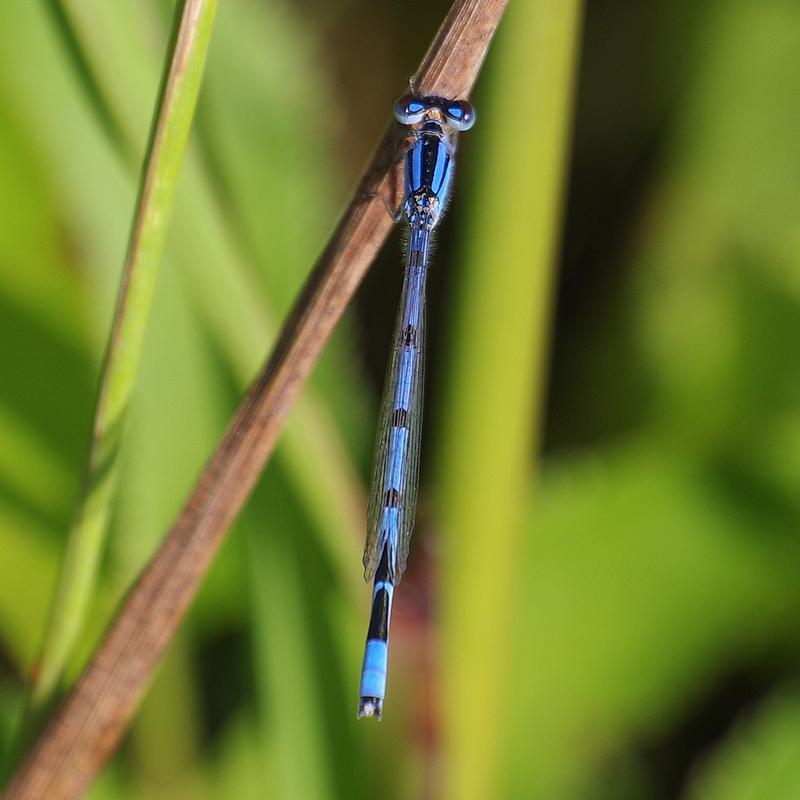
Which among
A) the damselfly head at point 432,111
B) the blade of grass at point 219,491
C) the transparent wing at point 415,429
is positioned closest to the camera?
the blade of grass at point 219,491

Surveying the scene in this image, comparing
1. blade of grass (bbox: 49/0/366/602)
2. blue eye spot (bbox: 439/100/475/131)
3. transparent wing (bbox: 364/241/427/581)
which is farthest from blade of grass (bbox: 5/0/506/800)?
transparent wing (bbox: 364/241/427/581)

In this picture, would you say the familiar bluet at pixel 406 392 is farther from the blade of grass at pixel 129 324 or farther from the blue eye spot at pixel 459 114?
the blade of grass at pixel 129 324

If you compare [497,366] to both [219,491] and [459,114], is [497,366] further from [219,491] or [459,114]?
[219,491]

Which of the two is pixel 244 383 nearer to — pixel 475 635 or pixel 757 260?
pixel 475 635

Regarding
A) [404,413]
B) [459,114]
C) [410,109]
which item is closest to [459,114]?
[459,114]

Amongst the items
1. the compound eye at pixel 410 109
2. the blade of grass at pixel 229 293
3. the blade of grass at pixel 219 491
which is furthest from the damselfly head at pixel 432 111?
the blade of grass at pixel 229 293

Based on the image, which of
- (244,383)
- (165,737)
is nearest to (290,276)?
(244,383)

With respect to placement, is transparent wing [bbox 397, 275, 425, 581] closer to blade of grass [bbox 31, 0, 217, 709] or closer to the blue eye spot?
the blue eye spot
